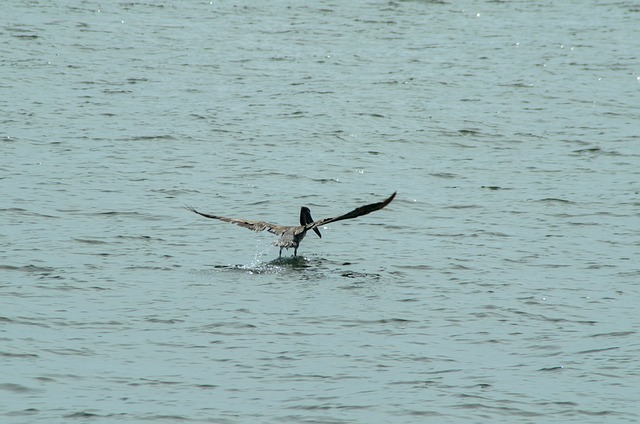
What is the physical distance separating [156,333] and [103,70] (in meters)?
19.7

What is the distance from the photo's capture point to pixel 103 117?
2686 centimetres

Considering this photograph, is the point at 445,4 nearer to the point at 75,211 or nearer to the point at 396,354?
the point at 75,211

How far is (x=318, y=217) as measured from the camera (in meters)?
19.9

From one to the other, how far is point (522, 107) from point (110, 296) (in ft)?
56.3

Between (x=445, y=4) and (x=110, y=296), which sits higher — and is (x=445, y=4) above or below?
above

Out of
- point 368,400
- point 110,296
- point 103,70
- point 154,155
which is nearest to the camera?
point 368,400

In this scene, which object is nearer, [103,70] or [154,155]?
[154,155]

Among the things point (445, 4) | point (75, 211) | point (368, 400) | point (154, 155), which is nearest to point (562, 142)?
point (154, 155)

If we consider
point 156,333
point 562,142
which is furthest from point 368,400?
point 562,142

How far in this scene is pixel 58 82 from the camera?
30375mm

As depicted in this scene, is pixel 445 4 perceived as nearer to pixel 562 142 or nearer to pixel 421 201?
pixel 562 142

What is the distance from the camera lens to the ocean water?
1208cm

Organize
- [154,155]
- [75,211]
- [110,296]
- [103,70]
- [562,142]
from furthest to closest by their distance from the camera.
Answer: [103,70] < [562,142] < [154,155] < [75,211] < [110,296]

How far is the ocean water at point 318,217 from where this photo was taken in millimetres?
12078
